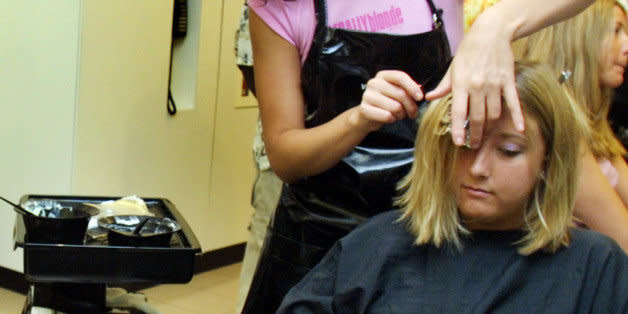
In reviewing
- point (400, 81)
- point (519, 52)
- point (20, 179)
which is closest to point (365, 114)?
point (400, 81)

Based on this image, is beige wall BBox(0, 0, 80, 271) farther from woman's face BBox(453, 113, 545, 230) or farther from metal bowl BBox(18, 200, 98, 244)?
woman's face BBox(453, 113, 545, 230)

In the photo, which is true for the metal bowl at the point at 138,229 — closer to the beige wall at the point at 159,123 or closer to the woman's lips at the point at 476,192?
the woman's lips at the point at 476,192

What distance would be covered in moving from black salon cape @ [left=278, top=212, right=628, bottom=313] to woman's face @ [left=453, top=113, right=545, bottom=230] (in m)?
0.09

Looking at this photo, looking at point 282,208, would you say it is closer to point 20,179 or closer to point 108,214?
point 108,214

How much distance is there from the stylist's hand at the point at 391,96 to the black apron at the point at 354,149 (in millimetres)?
245

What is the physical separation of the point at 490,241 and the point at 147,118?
259 cm

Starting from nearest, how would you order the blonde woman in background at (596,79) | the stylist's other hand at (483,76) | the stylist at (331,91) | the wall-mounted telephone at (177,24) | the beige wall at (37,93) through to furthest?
1. the stylist's other hand at (483,76)
2. the stylist at (331,91)
3. the blonde woman in background at (596,79)
4. the beige wall at (37,93)
5. the wall-mounted telephone at (177,24)

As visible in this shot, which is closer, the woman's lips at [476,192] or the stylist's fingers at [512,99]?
the stylist's fingers at [512,99]

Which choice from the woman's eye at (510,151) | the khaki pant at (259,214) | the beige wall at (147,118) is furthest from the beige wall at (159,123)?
the woman's eye at (510,151)

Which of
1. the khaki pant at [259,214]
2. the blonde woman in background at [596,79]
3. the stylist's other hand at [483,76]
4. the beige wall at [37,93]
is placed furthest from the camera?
the beige wall at [37,93]

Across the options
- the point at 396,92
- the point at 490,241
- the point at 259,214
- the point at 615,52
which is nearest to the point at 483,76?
the point at 396,92

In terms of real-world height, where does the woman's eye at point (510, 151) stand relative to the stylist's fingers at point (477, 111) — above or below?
below

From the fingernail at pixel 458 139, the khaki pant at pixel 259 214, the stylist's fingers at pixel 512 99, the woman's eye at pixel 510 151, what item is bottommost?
the khaki pant at pixel 259 214

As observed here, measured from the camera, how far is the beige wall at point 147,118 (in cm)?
348
